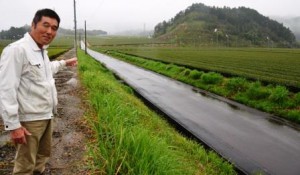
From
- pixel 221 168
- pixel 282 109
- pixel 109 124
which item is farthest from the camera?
pixel 282 109

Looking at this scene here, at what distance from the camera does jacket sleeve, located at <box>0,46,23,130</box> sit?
2785 mm

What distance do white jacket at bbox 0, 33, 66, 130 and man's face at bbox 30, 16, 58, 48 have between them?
62mm

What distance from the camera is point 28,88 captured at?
A: 307 cm

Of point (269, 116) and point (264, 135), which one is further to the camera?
point (269, 116)

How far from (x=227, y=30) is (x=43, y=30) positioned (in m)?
165

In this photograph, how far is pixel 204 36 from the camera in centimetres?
14638


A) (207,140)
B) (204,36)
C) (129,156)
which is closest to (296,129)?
(207,140)

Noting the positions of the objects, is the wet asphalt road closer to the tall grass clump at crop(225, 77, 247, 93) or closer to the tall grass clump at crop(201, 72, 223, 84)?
the tall grass clump at crop(225, 77, 247, 93)

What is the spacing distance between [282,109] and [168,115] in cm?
438

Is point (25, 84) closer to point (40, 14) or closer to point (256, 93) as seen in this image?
point (40, 14)

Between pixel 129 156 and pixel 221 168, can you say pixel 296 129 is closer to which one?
pixel 221 168

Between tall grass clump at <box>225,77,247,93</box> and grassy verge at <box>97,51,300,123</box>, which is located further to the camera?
tall grass clump at <box>225,77,247,93</box>

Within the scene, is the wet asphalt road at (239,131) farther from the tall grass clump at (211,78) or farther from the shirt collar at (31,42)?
the shirt collar at (31,42)

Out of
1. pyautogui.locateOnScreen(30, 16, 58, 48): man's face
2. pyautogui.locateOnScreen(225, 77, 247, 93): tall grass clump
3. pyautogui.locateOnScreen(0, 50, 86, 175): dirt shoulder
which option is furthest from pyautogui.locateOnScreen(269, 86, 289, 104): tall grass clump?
pyautogui.locateOnScreen(30, 16, 58, 48): man's face
